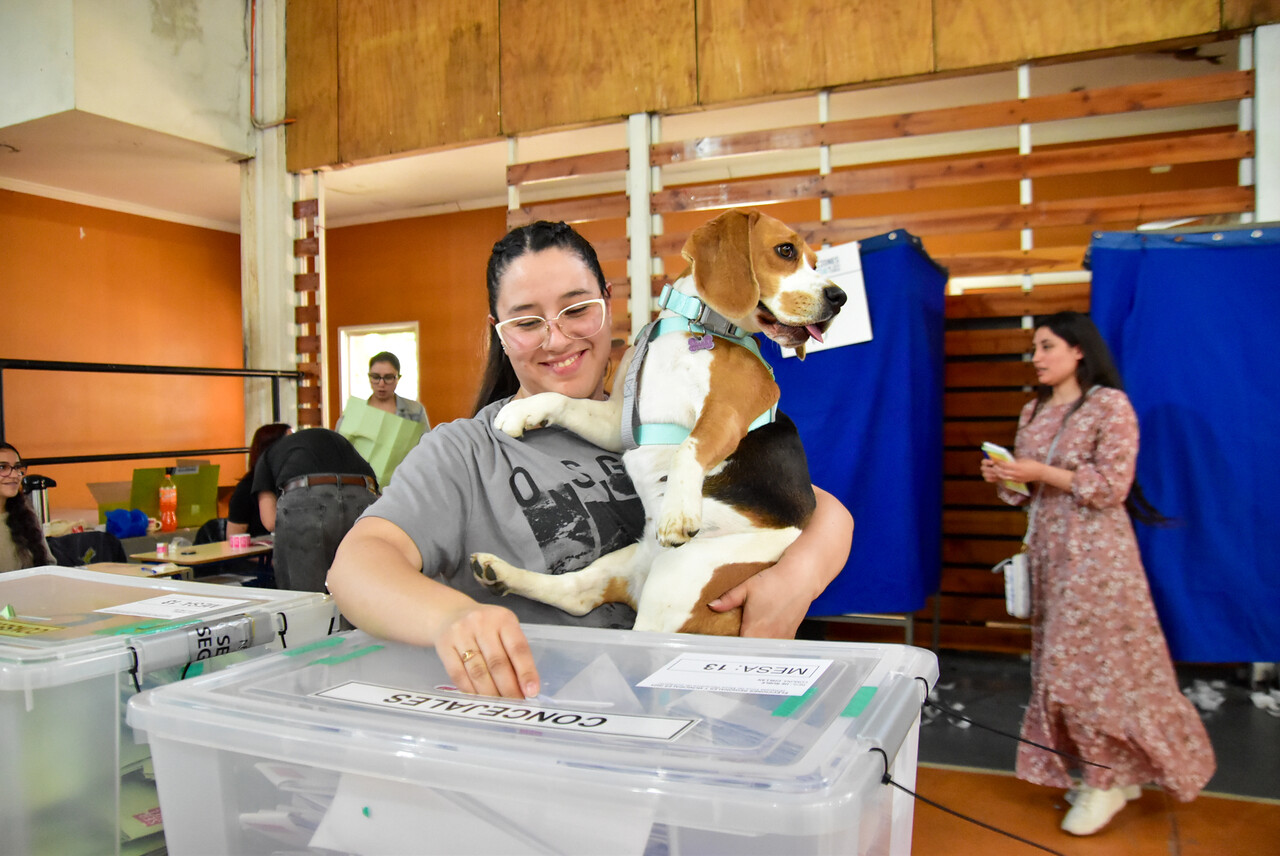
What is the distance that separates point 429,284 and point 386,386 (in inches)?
140

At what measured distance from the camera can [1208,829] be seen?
243 centimetres

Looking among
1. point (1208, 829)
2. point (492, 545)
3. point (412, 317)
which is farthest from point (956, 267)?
point (412, 317)

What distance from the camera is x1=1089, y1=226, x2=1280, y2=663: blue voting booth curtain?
3.12 metres

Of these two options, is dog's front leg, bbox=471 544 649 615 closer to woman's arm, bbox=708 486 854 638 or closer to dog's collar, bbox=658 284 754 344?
woman's arm, bbox=708 486 854 638

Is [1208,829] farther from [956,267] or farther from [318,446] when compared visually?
[318,446]

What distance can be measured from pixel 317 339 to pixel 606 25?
9.09 ft

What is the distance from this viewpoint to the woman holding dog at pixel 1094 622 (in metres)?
2.46

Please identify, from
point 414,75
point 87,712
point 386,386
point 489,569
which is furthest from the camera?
point 414,75

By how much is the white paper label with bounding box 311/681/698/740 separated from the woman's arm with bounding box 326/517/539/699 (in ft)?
0.09

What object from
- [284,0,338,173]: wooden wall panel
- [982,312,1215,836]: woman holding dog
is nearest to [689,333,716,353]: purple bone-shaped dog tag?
[982,312,1215,836]: woman holding dog

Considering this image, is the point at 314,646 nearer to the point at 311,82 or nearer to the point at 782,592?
the point at 782,592

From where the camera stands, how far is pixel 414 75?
16.7 ft

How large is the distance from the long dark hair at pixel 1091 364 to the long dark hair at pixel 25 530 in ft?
11.7

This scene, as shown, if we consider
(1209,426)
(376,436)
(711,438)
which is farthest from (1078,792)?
(376,436)
